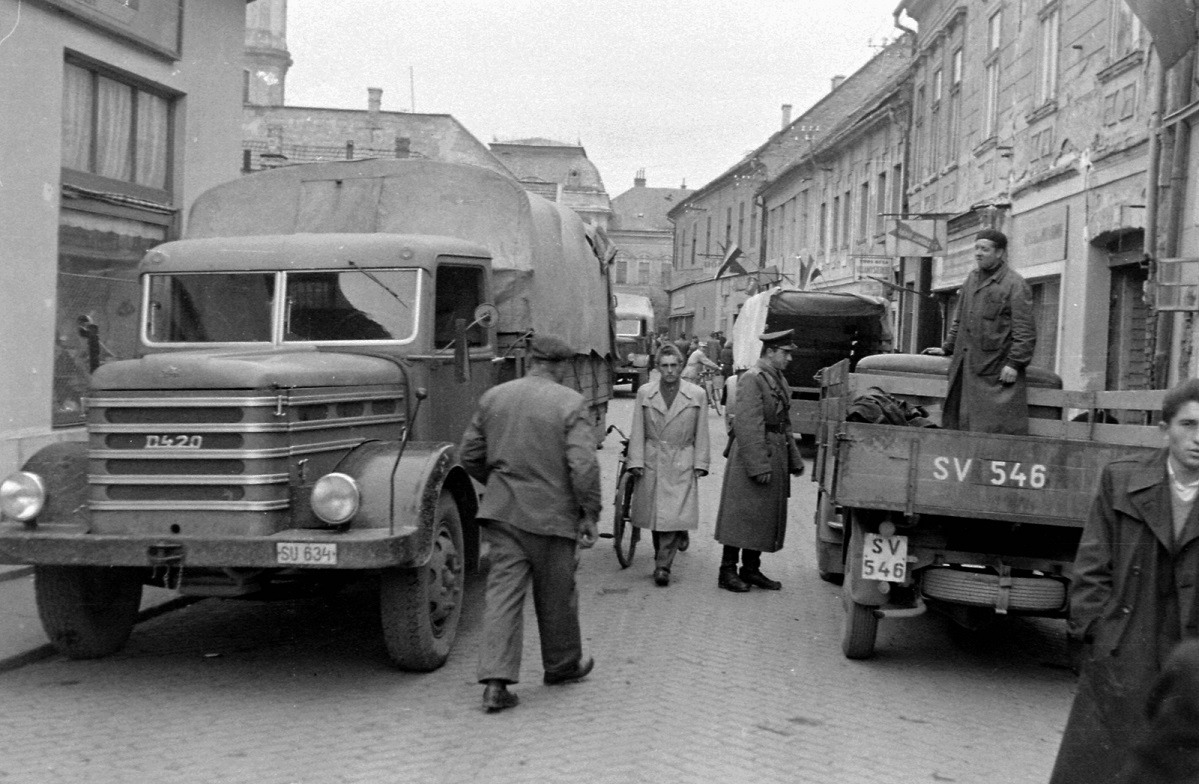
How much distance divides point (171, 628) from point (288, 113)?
51.0m

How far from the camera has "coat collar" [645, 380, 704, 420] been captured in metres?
9.47

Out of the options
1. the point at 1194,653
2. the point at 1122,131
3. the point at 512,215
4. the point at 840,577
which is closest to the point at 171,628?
the point at 512,215

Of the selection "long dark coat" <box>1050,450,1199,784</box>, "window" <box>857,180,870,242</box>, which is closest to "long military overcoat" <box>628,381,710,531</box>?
"long dark coat" <box>1050,450,1199,784</box>

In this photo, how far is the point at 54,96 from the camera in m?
10.8

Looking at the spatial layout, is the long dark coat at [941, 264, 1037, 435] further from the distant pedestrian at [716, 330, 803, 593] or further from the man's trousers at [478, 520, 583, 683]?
the man's trousers at [478, 520, 583, 683]

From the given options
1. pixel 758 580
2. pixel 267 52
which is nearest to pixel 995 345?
pixel 758 580

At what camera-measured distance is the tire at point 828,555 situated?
28.6ft

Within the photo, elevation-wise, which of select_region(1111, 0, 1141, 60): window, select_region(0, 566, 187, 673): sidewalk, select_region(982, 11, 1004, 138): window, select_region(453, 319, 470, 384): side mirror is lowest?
select_region(0, 566, 187, 673): sidewalk

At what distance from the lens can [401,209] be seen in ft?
28.4

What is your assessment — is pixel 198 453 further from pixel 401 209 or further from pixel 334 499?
pixel 401 209

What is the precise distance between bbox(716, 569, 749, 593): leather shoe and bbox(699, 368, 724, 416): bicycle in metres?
19.9

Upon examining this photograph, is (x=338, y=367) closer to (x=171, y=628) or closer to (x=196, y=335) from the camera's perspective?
(x=196, y=335)

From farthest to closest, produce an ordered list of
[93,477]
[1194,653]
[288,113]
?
1. [288,113]
2. [93,477]
3. [1194,653]

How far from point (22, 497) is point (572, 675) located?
108 inches
